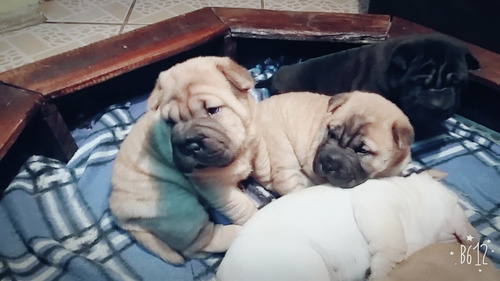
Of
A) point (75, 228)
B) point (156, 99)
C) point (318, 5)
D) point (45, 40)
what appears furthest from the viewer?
point (318, 5)

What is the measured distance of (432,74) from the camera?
1587 millimetres

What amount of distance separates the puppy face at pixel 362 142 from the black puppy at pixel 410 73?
254 millimetres

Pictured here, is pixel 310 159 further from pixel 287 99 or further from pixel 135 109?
pixel 135 109

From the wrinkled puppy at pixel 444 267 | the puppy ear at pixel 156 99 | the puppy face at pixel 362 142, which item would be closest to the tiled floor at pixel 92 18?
the puppy ear at pixel 156 99

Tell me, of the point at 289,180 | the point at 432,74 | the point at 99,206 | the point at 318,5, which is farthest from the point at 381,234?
the point at 318,5

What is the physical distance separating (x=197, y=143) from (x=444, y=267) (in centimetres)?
65

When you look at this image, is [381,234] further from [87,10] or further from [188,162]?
[87,10]

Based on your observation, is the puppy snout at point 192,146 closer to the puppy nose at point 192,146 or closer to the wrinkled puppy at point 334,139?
the puppy nose at point 192,146

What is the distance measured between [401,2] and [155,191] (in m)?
1.47

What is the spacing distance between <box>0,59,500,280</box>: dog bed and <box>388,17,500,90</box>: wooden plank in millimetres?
231

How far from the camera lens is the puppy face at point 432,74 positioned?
1587mm

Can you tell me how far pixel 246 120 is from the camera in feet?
4.58

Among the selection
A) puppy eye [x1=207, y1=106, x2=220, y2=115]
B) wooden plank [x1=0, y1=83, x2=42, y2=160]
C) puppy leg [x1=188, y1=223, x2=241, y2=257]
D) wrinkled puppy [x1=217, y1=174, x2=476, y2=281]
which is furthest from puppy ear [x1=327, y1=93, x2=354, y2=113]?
wooden plank [x1=0, y1=83, x2=42, y2=160]

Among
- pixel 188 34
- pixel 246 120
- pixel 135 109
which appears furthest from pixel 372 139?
pixel 135 109
